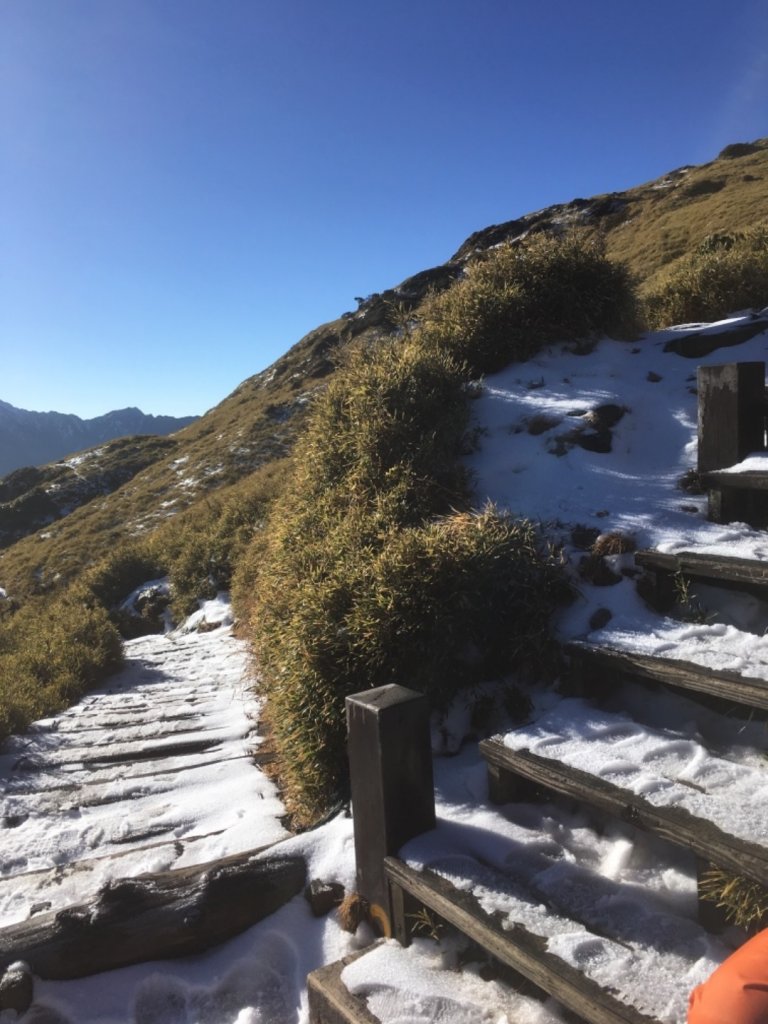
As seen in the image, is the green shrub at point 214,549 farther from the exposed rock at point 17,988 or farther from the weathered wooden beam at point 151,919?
the exposed rock at point 17,988

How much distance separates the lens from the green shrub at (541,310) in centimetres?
633

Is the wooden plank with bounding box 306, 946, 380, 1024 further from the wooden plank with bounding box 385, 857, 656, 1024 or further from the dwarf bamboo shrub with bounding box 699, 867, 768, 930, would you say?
the dwarf bamboo shrub with bounding box 699, 867, 768, 930

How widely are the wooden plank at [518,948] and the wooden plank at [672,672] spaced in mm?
1156

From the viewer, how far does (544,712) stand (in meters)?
3.12

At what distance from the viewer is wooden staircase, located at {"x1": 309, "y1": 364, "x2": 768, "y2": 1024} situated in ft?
5.97

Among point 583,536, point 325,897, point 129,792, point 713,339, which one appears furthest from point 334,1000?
point 713,339

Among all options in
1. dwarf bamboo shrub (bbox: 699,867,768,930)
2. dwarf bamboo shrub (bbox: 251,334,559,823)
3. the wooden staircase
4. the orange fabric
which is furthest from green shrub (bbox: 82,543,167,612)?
the orange fabric

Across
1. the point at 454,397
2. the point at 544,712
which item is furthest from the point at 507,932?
the point at 454,397

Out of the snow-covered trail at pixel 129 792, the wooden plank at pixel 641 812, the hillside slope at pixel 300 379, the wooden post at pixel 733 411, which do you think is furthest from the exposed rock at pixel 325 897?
the hillside slope at pixel 300 379

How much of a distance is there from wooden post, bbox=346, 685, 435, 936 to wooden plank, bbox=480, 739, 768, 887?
382mm

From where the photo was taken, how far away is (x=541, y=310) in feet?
20.9

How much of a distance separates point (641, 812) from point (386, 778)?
87 centimetres

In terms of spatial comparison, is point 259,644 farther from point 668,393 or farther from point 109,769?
point 668,393

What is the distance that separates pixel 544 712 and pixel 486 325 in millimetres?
4276
